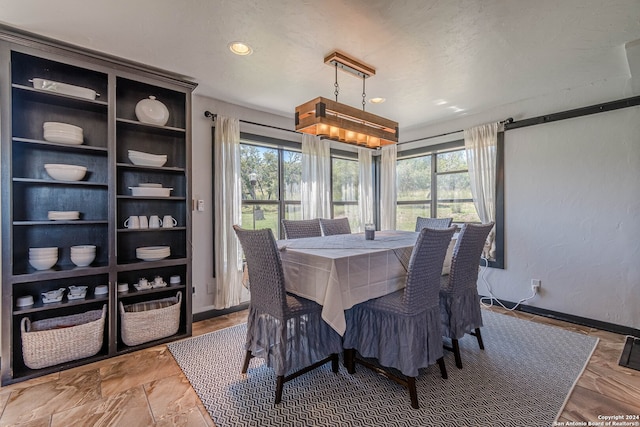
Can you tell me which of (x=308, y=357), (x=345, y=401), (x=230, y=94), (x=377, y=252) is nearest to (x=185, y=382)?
(x=308, y=357)

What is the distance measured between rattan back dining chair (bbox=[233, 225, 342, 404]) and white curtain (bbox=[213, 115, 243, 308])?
1230 millimetres

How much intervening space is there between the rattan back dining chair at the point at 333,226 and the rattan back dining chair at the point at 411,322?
4.46 feet

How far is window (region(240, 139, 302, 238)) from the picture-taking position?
143 inches

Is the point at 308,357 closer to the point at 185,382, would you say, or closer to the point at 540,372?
the point at 185,382

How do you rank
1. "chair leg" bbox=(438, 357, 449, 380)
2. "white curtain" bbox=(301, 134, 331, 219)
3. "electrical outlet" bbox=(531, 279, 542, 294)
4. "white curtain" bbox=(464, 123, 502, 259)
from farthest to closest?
1. "white curtain" bbox=(301, 134, 331, 219)
2. "white curtain" bbox=(464, 123, 502, 259)
3. "electrical outlet" bbox=(531, 279, 542, 294)
4. "chair leg" bbox=(438, 357, 449, 380)

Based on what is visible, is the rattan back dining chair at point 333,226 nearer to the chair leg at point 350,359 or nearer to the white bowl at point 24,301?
the chair leg at point 350,359

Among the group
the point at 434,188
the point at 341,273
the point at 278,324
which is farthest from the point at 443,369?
the point at 434,188

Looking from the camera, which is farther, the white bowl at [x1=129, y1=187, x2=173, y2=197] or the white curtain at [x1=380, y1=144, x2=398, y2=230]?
the white curtain at [x1=380, y1=144, x2=398, y2=230]

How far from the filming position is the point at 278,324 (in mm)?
1890

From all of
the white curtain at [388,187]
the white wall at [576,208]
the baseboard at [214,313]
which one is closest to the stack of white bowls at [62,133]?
the baseboard at [214,313]

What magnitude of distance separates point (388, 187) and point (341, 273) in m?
3.34

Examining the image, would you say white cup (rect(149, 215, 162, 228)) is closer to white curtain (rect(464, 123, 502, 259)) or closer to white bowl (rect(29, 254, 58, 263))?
white bowl (rect(29, 254, 58, 263))

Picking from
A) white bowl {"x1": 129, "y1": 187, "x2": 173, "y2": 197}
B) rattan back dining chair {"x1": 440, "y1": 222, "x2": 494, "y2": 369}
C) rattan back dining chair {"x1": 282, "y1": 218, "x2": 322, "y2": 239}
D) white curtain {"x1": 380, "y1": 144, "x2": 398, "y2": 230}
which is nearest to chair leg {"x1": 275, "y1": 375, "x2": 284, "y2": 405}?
rattan back dining chair {"x1": 440, "y1": 222, "x2": 494, "y2": 369}

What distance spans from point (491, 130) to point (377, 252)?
8.74 feet
